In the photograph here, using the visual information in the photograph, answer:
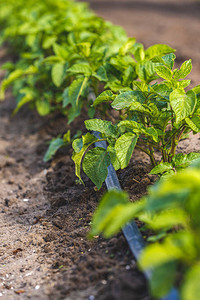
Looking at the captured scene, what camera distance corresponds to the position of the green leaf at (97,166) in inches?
85.2

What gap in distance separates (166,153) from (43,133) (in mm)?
1708

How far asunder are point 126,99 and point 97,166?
0.43 meters

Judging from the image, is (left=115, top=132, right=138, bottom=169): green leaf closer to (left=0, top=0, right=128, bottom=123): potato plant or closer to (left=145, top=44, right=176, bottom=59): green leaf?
(left=0, top=0, right=128, bottom=123): potato plant

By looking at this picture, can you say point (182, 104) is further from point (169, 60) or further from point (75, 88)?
point (75, 88)

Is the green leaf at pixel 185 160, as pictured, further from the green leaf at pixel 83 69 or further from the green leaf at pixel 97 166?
the green leaf at pixel 83 69

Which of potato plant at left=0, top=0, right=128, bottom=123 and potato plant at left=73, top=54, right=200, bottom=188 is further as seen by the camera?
potato plant at left=0, top=0, right=128, bottom=123

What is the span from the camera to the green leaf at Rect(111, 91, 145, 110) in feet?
7.11

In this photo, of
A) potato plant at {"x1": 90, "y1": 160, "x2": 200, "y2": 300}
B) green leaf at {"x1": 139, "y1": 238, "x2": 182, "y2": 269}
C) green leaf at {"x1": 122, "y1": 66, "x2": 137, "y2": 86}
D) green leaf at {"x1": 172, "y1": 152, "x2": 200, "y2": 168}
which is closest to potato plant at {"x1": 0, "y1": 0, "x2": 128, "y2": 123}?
green leaf at {"x1": 122, "y1": 66, "x2": 137, "y2": 86}

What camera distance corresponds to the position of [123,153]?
6.61 feet

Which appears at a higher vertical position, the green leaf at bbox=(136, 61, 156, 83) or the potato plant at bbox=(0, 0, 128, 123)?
the green leaf at bbox=(136, 61, 156, 83)

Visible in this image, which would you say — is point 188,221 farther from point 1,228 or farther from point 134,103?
point 1,228

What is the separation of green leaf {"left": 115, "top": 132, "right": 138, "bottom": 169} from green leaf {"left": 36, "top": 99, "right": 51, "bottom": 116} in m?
1.80

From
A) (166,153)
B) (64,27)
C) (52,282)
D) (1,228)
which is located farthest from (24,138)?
(52,282)

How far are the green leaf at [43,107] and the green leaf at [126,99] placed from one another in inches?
63.4
